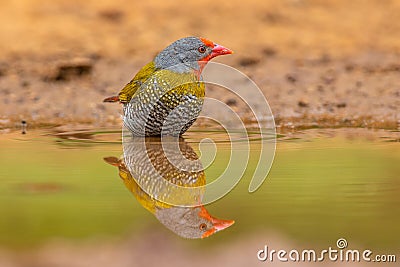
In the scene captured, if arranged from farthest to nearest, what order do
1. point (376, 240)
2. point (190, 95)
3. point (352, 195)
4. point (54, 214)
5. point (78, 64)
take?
point (78, 64) → point (190, 95) → point (352, 195) → point (54, 214) → point (376, 240)

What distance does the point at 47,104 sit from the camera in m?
9.26

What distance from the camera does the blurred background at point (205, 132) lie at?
171 inches

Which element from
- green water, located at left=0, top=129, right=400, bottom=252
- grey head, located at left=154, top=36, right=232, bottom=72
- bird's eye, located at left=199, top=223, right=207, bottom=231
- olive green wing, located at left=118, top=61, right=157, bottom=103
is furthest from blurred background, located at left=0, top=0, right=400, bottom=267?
grey head, located at left=154, top=36, right=232, bottom=72

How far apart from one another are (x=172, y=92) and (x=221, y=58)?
13.3 feet

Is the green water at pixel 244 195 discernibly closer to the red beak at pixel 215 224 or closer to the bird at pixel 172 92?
the red beak at pixel 215 224

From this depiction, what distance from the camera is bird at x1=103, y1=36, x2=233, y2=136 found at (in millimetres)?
6758

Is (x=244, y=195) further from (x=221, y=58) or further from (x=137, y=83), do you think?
(x=221, y=58)

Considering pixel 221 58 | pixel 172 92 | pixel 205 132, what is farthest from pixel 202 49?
pixel 221 58

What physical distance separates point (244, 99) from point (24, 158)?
3.38 metres

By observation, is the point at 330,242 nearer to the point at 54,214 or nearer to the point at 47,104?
the point at 54,214

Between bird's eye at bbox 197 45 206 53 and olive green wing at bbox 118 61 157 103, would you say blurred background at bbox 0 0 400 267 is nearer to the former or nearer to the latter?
olive green wing at bbox 118 61 157 103

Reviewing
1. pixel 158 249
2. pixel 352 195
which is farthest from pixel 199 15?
pixel 158 249

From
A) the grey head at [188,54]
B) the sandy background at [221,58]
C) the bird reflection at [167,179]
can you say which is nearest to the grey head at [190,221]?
the bird reflection at [167,179]

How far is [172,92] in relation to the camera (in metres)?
6.75
